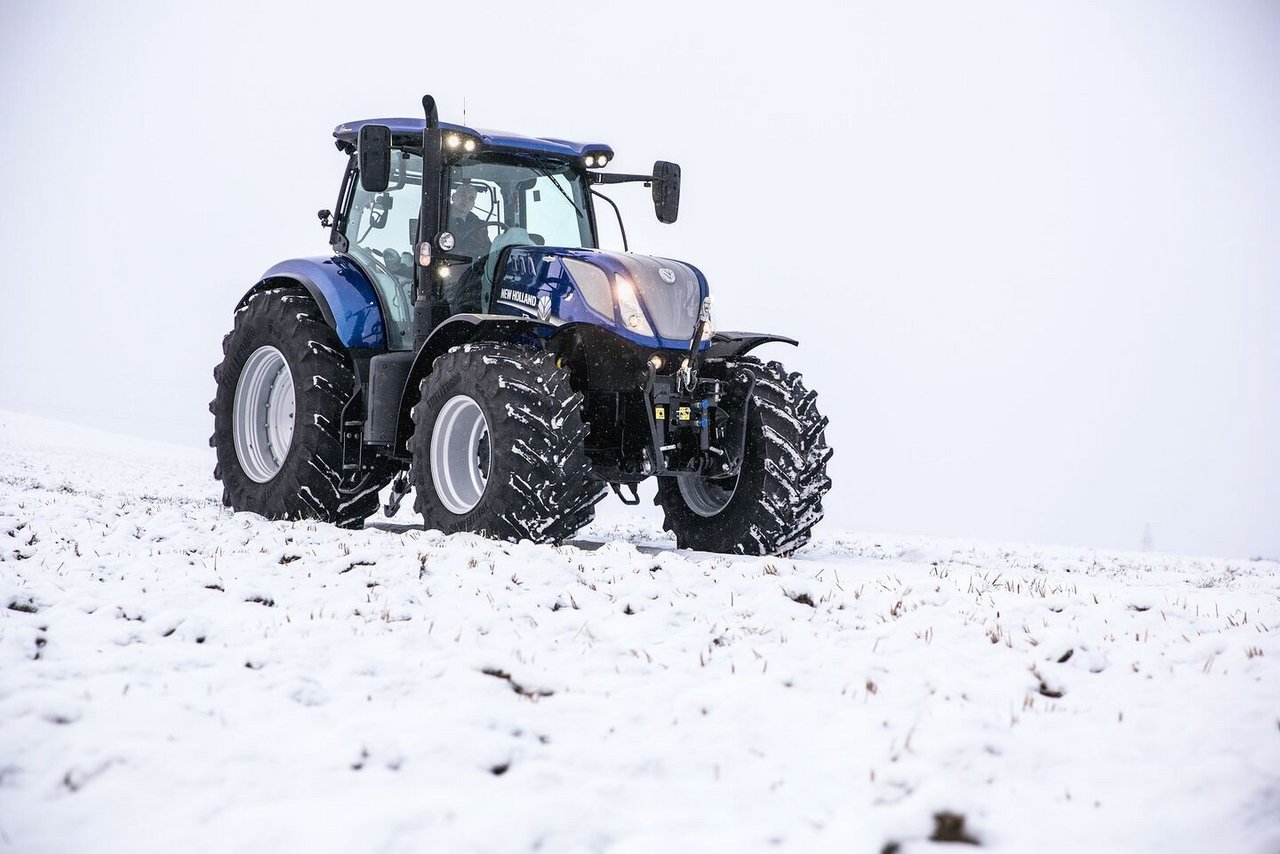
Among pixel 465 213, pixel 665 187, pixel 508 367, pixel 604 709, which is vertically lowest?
pixel 604 709

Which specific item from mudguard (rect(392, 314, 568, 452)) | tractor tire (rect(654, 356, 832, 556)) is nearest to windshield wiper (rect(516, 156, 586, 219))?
mudguard (rect(392, 314, 568, 452))

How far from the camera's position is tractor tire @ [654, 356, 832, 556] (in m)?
8.34

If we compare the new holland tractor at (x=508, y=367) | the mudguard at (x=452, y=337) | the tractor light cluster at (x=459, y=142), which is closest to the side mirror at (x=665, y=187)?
the new holland tractor at (x=508, y=367)

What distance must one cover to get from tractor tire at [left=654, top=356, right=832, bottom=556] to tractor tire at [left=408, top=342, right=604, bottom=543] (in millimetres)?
1423

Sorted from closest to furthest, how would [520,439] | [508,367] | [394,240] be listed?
[520,439] → [508,367] → [394,240]

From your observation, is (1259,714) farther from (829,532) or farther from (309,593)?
(829,532)

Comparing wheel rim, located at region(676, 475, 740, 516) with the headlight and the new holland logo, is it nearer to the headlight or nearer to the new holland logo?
the headlight

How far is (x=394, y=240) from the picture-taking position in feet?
30.5

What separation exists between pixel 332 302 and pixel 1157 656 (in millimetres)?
6736

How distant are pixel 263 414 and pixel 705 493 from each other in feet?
13.8

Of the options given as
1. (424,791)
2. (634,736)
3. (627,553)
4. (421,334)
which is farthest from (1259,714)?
(421,334)

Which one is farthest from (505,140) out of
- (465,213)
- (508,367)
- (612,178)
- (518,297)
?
(508,367)

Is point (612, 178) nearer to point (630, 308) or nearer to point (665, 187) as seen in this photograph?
point (665, 187)

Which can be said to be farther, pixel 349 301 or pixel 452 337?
pixel 349 301
